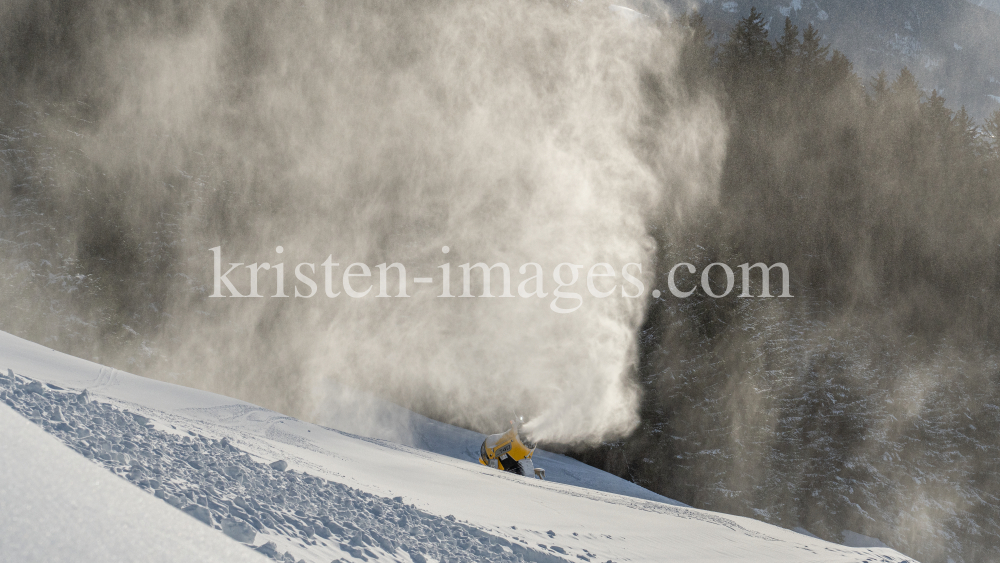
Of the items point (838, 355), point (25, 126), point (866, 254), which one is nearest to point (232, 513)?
point (25, 126)

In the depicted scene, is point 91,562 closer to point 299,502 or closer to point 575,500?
point 299,502

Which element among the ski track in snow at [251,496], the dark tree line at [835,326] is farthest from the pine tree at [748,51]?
the ski track in snow at [251,496]

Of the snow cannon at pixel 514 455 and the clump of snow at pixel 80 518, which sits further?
the snow cannon at pixel 514 455

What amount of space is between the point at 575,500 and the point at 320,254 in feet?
30.2

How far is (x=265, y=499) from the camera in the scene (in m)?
2.20

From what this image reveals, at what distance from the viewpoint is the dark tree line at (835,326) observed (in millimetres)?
10234

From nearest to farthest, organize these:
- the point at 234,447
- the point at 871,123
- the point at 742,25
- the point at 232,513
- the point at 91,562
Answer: the point at 91,562
the point at 232,513
the point at 234,447
the point at 871,123
the point at 742,25

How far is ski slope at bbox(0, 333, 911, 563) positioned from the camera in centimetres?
147

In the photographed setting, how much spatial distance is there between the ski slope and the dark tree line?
575 cm

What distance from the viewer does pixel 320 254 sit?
1227 centimetres

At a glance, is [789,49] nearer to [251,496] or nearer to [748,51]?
[748,51]

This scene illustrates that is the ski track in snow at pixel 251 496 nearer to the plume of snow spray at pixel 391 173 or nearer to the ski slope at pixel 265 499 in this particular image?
A: the ski slope at pixel 265 499

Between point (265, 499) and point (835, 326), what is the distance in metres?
12.3

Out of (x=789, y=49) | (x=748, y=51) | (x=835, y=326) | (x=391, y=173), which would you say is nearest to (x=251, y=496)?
(x=391, y=173)
